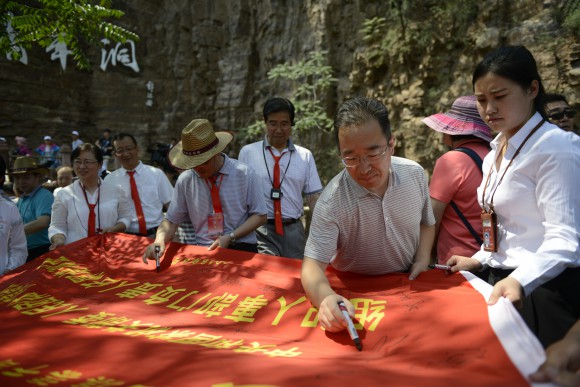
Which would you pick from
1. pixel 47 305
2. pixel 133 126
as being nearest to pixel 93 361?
pixel 47 305

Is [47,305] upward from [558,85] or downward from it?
downward

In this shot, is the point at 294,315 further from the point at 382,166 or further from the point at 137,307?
the point at 137,307

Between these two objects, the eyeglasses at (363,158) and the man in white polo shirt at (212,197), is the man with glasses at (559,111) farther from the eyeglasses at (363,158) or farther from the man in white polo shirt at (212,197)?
the man in white polo shirt at (212,197)

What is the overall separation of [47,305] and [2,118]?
48.3 ft

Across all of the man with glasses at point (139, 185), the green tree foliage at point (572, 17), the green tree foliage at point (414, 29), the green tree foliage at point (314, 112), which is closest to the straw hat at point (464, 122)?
the man with glasses at point (139, 185)

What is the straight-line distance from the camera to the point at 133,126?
52.7 ft

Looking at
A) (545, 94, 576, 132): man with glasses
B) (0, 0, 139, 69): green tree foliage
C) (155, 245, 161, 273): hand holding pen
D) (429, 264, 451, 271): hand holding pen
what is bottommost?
(155, 245, 161, 273): hand holding pen

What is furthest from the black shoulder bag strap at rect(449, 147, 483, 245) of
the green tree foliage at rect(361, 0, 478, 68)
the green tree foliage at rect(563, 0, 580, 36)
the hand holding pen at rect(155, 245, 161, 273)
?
the green tree foliage at rect(361, 0, 478, 68)

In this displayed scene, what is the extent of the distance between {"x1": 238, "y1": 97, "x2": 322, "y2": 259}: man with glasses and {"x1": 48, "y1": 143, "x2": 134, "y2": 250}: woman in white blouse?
1275mm

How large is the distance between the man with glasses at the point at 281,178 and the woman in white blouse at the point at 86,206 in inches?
50.2

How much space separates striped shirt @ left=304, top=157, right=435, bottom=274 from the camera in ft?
6.45

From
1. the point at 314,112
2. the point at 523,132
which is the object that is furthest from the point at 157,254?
the point at 314,112

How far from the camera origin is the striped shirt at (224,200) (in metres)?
3.26

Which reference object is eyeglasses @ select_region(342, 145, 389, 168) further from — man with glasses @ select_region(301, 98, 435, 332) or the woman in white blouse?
the woman in white blouse
